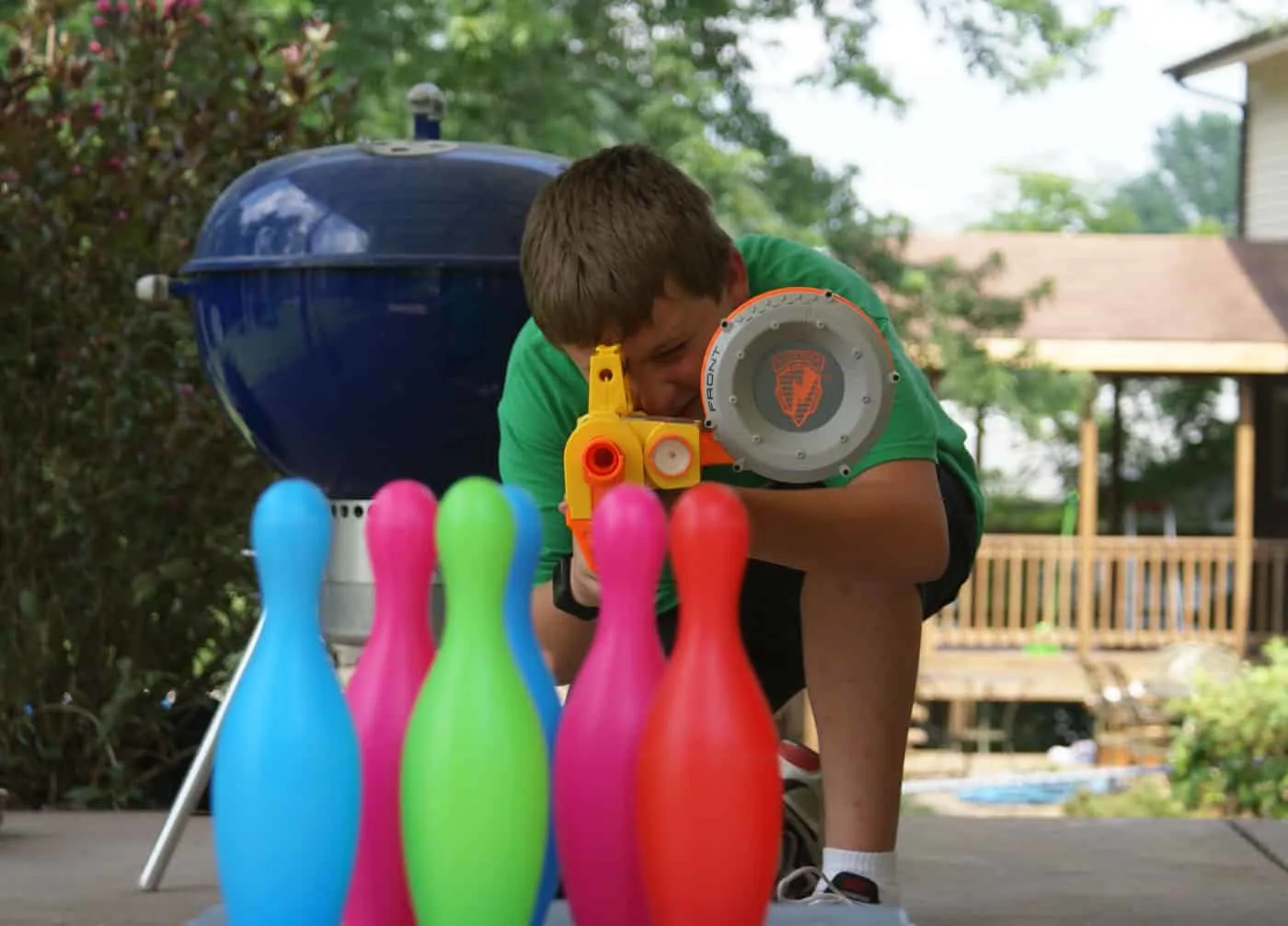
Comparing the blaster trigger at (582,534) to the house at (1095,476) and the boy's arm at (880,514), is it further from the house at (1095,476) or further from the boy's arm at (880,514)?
the house at (1095,476)

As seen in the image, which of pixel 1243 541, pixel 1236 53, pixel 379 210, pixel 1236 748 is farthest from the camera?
pixel 1236 53

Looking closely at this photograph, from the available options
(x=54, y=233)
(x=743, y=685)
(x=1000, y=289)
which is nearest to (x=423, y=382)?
(x=743, y=685)

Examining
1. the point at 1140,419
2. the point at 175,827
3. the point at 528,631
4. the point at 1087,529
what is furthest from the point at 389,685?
the point at 1140,419

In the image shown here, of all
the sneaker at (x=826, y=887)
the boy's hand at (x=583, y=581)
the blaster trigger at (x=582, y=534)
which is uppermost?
the blaster trigger at (x=582, y=534)

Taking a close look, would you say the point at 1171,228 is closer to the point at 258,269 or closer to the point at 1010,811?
the point at 1010,811

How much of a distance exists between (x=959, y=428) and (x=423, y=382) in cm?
74

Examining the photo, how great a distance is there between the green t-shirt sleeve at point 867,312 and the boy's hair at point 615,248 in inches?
8.1

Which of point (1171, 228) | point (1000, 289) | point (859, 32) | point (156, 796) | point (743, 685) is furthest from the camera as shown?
point (1171, 228)

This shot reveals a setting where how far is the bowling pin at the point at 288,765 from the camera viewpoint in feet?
4.46

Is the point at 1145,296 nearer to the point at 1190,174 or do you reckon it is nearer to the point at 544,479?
the point at 544,479

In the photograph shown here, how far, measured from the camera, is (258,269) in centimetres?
258

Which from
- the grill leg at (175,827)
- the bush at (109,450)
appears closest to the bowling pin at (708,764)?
the grill leg at (175,827)

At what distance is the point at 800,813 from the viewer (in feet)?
7.85

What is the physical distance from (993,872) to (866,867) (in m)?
0.90
